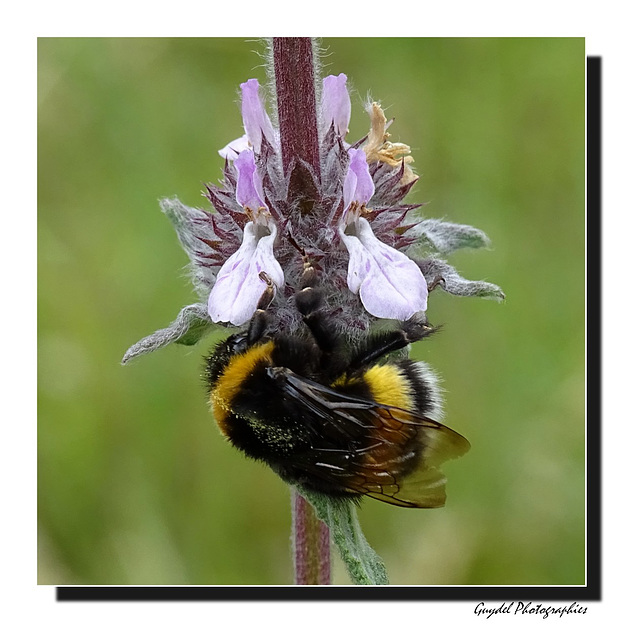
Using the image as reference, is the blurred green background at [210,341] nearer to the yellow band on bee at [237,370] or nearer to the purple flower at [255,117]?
the purple flower at [255,117]

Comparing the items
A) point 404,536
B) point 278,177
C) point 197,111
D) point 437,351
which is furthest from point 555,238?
point 278,177

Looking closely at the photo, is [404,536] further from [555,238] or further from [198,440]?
[555,238]

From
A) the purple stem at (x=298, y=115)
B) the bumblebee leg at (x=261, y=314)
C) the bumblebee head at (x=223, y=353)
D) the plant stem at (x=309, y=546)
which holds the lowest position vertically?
the plant stem at (x=309, y=546)

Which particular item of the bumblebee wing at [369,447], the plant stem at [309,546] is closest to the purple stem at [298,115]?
the bumblebee wing at [369,447]

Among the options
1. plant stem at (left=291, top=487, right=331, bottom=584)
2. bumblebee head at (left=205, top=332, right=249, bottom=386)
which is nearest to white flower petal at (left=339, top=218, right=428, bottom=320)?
bumblebee head at (left=205, top=332, right=249, bottom=386)

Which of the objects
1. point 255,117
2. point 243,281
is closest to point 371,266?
point 243,281

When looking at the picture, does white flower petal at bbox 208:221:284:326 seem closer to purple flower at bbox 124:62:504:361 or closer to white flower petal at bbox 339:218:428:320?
purple flower at bbox 124:62:504:361
